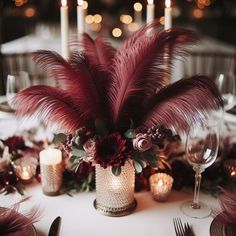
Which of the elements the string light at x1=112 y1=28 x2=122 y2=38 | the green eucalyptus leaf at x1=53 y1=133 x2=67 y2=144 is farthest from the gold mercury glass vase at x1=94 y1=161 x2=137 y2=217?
the string light at x1=112 y1=28 x2=122 y2=38

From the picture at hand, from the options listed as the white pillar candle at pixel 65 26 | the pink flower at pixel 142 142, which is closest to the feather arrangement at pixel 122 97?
the pink flower at pixel 142 142

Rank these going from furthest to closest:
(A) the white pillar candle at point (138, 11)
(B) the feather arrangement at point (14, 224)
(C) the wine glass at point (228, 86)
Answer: (A) the white pillar candle at point (138, 11) → (C) the wine glass at point (228, 86) → (B) the feather arrangement at point (14, 224)

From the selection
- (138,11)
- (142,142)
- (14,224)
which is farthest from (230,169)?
(138,11)

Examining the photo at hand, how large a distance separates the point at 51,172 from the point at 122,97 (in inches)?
12.6

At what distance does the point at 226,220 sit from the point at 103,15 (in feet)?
19.3

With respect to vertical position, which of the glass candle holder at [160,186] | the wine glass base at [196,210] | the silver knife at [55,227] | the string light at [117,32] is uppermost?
the glass candle holder at [160,186]

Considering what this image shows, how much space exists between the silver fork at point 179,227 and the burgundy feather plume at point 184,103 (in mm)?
242

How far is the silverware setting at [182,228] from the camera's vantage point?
927 millimetres

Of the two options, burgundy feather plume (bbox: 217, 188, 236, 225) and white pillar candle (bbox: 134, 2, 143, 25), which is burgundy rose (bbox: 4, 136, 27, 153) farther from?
white pillar candle (bbox: 134, 2, 143, 25)

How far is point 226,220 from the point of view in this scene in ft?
3.00

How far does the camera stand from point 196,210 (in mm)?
1040

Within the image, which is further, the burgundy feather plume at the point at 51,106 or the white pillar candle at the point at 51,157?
the white pillar candle at the point at 51,157

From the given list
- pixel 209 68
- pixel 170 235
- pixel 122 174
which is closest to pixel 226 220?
pixel 170 235

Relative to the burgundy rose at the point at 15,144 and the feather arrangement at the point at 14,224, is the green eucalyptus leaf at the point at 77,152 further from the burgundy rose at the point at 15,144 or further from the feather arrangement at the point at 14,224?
the burgundy rose at the point at 15,144
